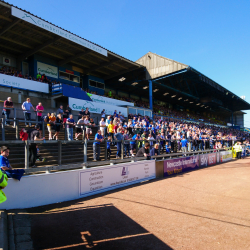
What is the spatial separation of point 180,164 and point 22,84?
13.6 metres

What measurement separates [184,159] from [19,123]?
9765mm

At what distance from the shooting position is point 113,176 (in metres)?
8.61

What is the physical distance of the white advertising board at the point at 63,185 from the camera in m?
5.73

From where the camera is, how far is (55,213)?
569cm

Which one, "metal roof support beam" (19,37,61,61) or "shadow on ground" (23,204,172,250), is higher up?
"metal roof support beam" (19,37,61,61)

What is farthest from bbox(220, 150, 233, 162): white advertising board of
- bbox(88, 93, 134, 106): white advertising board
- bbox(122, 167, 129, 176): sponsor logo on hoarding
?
bbox(122, 167, 129, 176): sponsor logo on hoarding

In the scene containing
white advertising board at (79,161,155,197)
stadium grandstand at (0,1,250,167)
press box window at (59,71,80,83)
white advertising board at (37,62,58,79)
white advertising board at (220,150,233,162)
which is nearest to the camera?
white advertising board at (79,161,155,197)

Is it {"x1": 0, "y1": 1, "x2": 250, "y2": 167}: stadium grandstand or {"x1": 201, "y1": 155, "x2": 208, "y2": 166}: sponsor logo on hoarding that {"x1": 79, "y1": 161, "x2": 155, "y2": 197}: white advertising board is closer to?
{"x1": 0, "y1": 1, "x2": 250, "y2": 167}: stadium grandstand

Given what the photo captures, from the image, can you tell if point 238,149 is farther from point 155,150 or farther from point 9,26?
point 9,26

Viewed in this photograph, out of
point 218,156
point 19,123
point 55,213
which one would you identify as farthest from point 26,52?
point 218,156

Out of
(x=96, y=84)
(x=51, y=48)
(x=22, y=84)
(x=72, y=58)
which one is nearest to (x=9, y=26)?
(x=22, y=84)

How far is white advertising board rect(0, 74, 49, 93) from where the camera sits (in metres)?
15.8

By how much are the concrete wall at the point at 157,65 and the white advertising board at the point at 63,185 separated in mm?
19392

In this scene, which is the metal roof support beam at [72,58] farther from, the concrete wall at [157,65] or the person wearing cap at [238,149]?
the person wearing cap at [238,149]
